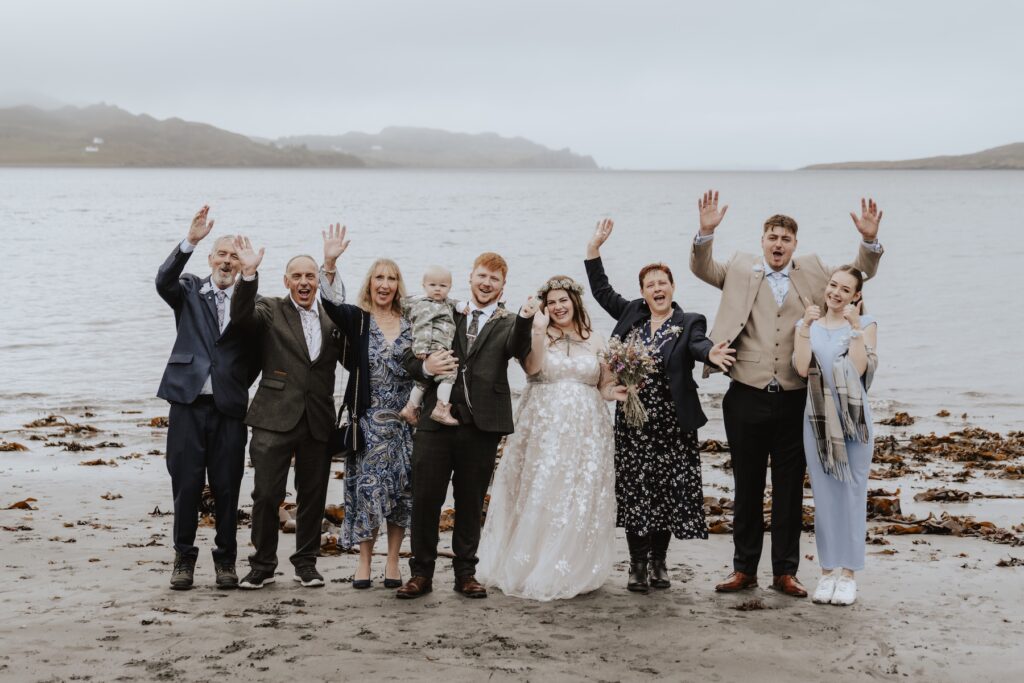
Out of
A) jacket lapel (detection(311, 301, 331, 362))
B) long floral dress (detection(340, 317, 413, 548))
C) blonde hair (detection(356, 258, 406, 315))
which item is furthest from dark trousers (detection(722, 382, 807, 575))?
jacket lapel (detection(311, 301, 331, 362))

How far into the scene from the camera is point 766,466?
7027 mm

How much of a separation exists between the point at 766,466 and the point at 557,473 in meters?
1.38

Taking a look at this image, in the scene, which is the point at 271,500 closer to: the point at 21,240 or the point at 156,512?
the point at 156,512

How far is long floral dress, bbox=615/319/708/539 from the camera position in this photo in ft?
23.3

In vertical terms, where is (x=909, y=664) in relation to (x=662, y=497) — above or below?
below

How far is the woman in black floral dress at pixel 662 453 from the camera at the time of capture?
706 cm

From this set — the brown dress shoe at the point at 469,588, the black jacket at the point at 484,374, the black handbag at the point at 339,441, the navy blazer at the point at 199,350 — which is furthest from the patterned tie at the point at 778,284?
the navy blazer at the point at 199,350

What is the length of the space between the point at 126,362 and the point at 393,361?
15403 mm

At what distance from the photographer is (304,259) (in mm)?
7055

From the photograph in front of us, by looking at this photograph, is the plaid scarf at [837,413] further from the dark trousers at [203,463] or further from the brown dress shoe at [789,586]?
the dark trousers at [203,463]

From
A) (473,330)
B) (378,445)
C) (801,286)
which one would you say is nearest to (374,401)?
(378,445)

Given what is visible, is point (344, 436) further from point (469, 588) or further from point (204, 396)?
point (469, 588)

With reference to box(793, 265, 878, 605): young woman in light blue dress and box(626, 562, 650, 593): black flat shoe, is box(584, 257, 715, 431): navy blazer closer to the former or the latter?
box(793, 265, 878, 605): young woman in light blue dress

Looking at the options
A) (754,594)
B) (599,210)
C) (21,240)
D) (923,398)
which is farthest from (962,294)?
(599,210)
